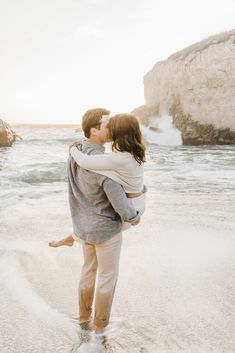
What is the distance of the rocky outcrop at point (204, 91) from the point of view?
22.4 metres

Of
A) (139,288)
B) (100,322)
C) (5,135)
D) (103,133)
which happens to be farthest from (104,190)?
(5,135)

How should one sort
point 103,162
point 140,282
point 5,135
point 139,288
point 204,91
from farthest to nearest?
point 204,91 < point 5,135 < point 140,282 < point 139,288 < point 103,162

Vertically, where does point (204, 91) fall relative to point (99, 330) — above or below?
above

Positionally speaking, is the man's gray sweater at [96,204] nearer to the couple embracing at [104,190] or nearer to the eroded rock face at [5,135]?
the couple embracing at [104,190]

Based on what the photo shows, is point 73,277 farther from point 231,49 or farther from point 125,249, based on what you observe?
point 231,49

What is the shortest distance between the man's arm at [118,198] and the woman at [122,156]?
0.16 ft

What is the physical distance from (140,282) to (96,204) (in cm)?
137

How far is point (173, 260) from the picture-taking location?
436 centimetres

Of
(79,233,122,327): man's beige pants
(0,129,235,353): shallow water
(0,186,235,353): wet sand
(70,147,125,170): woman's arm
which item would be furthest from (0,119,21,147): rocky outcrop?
(70,147,125,170): woman's arm

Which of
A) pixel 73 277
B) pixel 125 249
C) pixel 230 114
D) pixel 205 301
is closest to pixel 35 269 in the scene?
pixel 73 277

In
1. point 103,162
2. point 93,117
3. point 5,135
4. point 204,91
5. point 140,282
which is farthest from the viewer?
point 204,91

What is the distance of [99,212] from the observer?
2734mm

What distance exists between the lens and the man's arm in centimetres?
260

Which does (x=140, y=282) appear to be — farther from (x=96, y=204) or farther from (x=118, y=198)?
(x=118, y=198)
